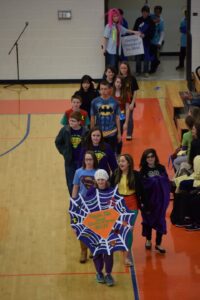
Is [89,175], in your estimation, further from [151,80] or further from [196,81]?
[151,80]

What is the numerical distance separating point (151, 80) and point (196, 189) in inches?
382

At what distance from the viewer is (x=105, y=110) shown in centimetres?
1116

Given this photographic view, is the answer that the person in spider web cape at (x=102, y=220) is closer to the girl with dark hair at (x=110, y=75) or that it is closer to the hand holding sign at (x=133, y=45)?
the girl with dark hair at (x=110, y=75)

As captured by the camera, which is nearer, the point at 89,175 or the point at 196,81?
the point at 89,175

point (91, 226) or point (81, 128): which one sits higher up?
point (81, 128)

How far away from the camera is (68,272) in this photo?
8.94m

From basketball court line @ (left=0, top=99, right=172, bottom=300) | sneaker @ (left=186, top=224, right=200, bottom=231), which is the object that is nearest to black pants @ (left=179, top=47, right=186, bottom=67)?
basketball court line @ (left=0, top=99, right=172, bottom=300)

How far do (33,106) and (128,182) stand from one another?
883cm

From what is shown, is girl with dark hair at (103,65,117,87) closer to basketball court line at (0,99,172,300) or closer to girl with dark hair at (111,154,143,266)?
basketball court line at (0,99,172,300)

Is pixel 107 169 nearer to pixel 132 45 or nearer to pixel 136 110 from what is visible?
pixel 136 110

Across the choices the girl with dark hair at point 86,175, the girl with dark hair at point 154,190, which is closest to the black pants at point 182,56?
the girl with dark hair at point 154,190

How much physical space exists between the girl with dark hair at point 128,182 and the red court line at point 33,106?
8.06 metres

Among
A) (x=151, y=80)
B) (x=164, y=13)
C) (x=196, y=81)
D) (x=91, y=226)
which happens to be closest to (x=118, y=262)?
(x=91, y=226)

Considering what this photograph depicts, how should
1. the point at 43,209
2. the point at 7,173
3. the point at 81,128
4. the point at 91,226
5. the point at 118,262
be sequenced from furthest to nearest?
the point at 7,173 < the point at 43,209 < the point at 81,128 < the point at 118,262 < the point at 91,226
